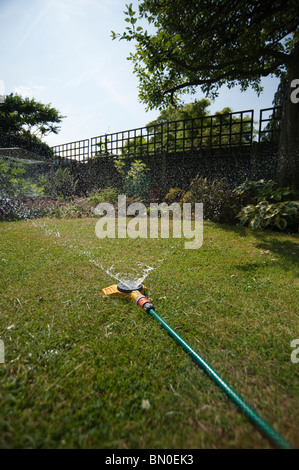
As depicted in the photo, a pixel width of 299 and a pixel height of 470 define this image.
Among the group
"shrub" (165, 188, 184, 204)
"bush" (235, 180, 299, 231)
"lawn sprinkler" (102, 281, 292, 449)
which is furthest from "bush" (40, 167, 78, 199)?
"lawn sprinkler" (102, 281, 292, 449)

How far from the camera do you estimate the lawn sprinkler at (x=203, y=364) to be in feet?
2.91

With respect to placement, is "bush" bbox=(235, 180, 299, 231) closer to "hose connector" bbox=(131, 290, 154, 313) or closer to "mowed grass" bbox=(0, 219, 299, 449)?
"mowed grass" bbox=(0, 219, 299, 449)

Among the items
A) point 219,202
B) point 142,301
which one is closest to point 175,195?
point 219,202

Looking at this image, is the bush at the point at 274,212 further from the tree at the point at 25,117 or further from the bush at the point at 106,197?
the tree at the point at 25,117

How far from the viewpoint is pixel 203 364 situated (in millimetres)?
1240

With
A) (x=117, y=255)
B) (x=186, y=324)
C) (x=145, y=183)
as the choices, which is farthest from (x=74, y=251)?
(x=145, y=183)

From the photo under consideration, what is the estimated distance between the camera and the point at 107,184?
10344mm

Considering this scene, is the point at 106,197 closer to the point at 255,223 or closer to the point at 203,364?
the point at 255,223

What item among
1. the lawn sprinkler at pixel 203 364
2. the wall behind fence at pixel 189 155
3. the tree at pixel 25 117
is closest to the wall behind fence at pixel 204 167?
the wall behind fence at pixel 189 155

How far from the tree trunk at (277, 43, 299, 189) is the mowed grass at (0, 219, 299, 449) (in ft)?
11.8

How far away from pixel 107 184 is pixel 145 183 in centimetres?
239

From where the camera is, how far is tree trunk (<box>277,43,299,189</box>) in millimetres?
5277

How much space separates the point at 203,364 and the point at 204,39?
7513 millimetres

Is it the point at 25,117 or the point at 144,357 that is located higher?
the point at 25,117
